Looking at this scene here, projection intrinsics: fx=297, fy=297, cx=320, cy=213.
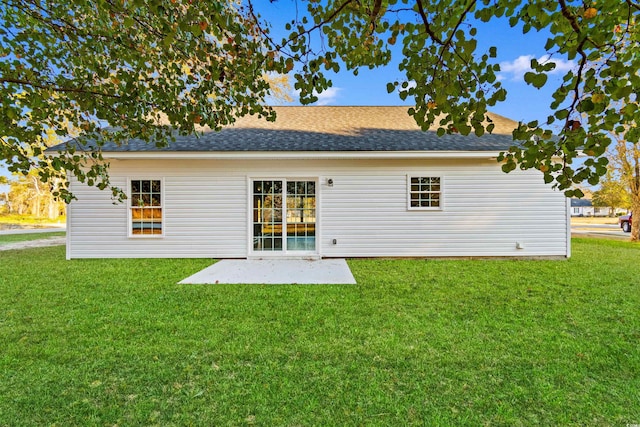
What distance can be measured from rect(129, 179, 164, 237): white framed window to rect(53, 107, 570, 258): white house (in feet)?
0.08

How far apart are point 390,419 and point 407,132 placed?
7771mm

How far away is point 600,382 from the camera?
89.5 inches

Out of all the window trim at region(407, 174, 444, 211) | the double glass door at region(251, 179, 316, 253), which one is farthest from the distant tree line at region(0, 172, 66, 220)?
the window trim at region(407, 174, 444, 211)

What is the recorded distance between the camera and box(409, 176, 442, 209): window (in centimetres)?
749

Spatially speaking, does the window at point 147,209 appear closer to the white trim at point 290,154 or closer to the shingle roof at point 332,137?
the white trim at point 290,154

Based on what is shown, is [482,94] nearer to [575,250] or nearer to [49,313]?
[49,313]

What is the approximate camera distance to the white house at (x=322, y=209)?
7.33 meters

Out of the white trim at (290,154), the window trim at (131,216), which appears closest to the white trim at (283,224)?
the white trim at (290,154)

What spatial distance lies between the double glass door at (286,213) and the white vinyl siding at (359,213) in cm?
23

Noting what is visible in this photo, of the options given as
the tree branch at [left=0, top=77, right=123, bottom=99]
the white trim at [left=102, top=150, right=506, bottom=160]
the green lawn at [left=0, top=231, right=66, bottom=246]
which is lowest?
the green lawn at [left=0, top=231, right=66, bottom=246]

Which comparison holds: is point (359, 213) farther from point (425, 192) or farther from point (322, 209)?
point (425, 192)

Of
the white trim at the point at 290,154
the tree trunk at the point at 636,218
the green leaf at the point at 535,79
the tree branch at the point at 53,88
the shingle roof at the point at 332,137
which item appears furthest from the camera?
the tree trunk at the point at 636,218

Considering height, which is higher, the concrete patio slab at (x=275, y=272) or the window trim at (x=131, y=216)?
the window trim at (x=131, y=216)

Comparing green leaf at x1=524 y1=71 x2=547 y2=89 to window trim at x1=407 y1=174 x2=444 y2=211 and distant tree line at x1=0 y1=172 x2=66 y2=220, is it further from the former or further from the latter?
distant tree line at x1=0 y1=172 x2=66 y2=220
